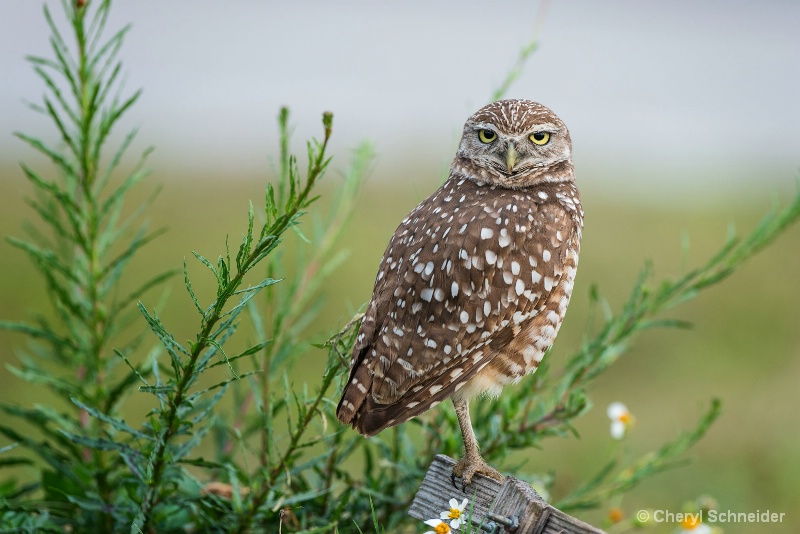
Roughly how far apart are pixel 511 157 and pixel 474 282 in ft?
1.45

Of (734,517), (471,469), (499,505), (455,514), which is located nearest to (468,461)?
(471,469)

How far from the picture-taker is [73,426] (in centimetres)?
325

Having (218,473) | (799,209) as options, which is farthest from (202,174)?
(799,209)

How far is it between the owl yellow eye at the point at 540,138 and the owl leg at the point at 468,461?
0.82 m

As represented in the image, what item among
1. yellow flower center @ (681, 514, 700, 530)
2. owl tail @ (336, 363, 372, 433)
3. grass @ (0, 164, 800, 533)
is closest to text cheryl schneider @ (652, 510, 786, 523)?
grass @ (0, 164, 800, 533)

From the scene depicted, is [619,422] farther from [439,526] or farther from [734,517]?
[734,517]

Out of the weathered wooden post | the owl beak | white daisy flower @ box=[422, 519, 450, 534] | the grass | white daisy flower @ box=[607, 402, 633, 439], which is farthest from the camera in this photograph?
the grass

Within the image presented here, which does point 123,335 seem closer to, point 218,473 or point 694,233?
point 218,473

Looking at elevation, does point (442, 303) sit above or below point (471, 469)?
above

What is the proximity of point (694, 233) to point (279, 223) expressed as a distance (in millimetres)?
8352

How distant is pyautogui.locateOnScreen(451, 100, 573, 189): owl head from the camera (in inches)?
107

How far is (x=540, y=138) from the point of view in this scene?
2.79 meters

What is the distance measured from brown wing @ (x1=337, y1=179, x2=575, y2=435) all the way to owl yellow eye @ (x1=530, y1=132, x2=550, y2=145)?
0.25 m

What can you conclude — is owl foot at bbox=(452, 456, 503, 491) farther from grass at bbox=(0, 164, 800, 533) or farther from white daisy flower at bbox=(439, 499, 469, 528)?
grass at bbox=(0, 164, 800, 533)
